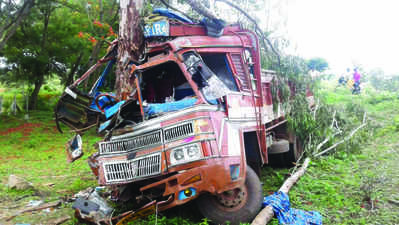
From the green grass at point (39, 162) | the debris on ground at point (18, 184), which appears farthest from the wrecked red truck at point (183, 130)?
the debris on ground at point (18, 184)

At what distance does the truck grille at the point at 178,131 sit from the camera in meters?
4.09

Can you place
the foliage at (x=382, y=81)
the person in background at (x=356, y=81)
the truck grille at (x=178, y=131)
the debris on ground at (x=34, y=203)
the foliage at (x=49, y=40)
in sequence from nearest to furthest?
the truck grille at (x=178, y=131) < the debris on ground at (x=34, y=203) < the foliage at (x=49, y=40) < the person in background at (x=356, y=81) < the foliage at (x=382, y=81)

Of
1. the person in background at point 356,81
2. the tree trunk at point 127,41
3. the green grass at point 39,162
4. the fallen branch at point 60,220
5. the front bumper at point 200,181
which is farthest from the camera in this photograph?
the person in background at point 356,81

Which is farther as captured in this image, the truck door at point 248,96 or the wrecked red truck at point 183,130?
the truck door at point 248,96

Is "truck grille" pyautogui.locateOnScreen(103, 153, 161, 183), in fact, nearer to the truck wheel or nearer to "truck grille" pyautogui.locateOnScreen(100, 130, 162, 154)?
"truck grille" pyautogui.locateOnScreen(100, 130, 162, 154)

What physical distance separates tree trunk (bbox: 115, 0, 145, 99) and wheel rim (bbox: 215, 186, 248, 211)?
2656mm

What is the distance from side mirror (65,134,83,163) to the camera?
486 centimetres

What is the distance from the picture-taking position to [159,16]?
5.36 meters

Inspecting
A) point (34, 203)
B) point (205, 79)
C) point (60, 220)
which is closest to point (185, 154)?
point (205, 79)

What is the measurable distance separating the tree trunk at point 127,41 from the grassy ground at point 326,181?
7.74 feet

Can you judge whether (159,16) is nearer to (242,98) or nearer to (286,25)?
(242,98)

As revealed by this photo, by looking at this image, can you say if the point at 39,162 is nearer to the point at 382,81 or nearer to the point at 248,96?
the point at 248,96

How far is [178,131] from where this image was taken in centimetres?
414

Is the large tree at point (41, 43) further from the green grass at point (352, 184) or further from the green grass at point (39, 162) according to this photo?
the green grass at point (352, 184)
